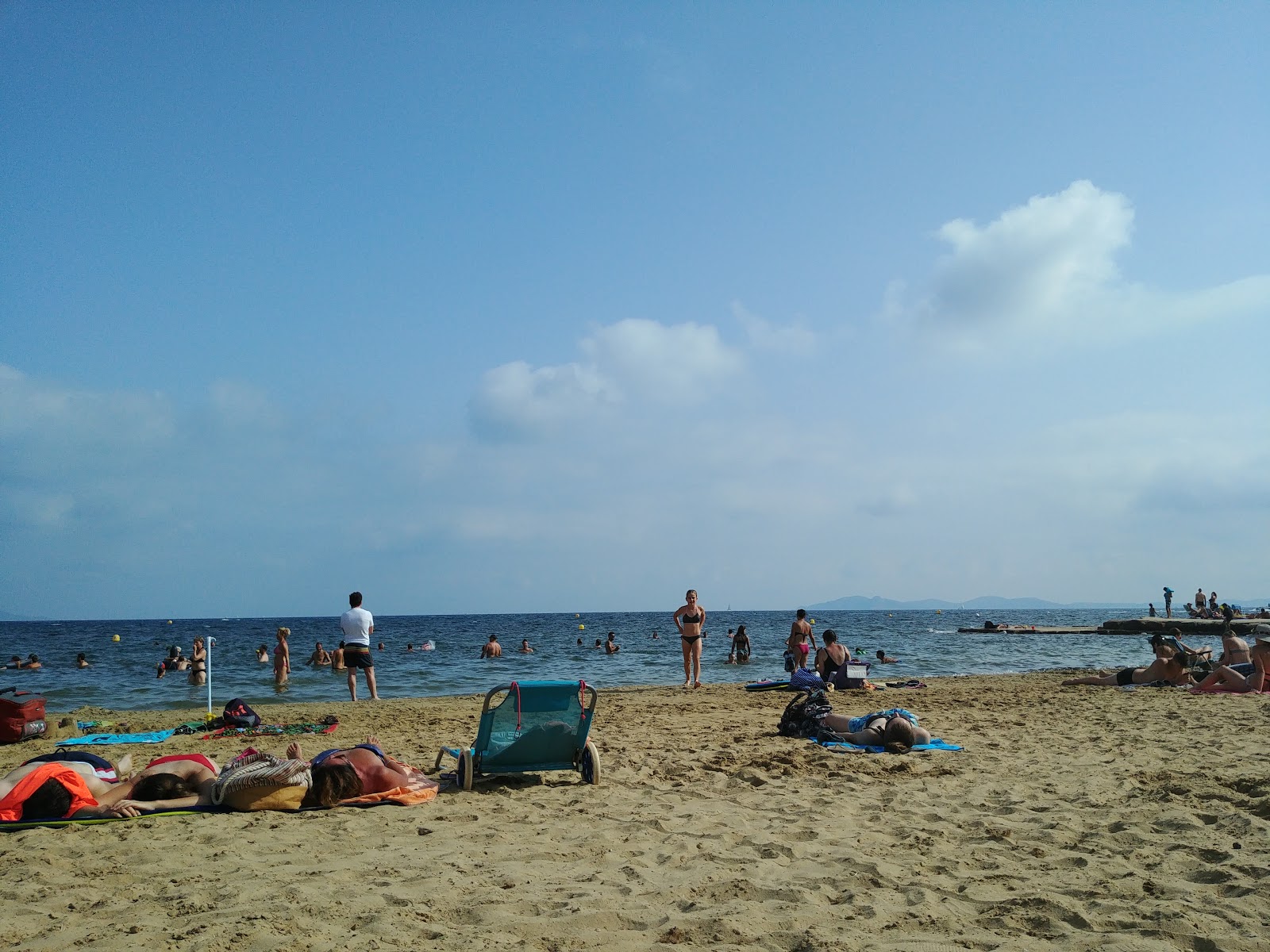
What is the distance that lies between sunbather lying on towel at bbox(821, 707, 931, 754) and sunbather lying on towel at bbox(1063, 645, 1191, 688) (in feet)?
25.5

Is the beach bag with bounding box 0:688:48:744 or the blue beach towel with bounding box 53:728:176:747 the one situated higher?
the beach bag with bounding box 0:688:48:744

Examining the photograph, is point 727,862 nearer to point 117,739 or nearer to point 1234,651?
point 117,739

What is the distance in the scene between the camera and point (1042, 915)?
11.5 ft

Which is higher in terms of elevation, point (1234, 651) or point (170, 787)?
point (170, 787)

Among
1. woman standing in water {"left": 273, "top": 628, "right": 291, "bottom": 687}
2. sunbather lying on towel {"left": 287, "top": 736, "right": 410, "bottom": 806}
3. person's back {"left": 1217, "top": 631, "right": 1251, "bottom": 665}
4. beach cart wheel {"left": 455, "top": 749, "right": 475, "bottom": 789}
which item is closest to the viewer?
sunbather lying on towel {"left": 287, "top": 736, "right": 410, "bottom": 806}

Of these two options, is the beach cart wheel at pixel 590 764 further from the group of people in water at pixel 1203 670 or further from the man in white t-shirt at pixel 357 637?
the group of people in water at pixel 1203 670

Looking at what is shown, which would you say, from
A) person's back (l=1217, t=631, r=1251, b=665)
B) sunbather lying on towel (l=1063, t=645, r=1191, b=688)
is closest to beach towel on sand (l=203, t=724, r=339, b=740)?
sunbather lying on towel (l=1063, t=645, r=1191, b=688)

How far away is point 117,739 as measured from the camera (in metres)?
9.24

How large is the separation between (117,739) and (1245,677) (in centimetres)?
1509

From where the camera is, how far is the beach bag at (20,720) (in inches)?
360

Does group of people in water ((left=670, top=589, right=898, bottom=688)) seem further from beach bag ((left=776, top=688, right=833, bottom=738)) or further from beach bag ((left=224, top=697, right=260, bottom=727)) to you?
beach bag ((left=224, top=697, right=260, bottom=727))

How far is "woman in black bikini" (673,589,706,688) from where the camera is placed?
14.1m

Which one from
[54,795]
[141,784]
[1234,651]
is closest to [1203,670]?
[1234,651]

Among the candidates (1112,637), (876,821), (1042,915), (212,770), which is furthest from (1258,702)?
(1112,637)
